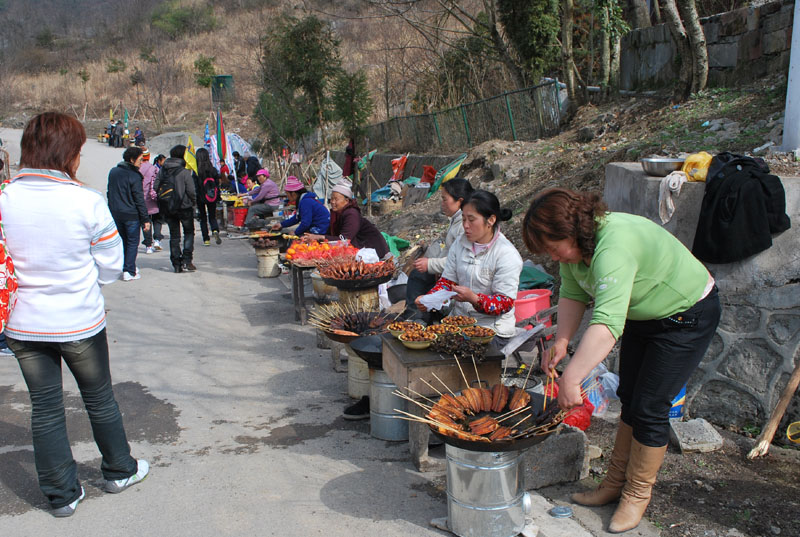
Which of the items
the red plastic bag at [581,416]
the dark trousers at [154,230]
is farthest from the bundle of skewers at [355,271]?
the dark trousers at [154,230]

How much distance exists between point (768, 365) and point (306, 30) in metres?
20.0

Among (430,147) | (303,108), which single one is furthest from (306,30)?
(430,147)

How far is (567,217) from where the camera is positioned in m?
2.74

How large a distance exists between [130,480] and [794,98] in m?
5.62

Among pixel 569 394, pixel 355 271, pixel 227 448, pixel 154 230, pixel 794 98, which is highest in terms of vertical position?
pixel 794 98

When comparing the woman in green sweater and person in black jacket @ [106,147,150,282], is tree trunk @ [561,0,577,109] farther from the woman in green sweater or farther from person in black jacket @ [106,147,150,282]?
the woman in green sweater

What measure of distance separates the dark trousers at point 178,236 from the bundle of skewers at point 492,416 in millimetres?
8271

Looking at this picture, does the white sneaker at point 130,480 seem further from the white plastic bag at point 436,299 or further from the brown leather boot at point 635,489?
the brown leather boot at point 635,489

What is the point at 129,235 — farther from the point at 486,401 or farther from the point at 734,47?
the point at 734,47

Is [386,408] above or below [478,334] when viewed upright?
below

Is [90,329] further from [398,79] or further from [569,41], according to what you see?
[398,79]

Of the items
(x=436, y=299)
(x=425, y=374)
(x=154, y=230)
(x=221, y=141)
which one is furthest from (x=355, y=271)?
(x=221, y=141)

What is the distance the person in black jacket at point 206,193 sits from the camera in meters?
13.4

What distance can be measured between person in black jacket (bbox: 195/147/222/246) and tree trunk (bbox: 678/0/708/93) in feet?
30.7
